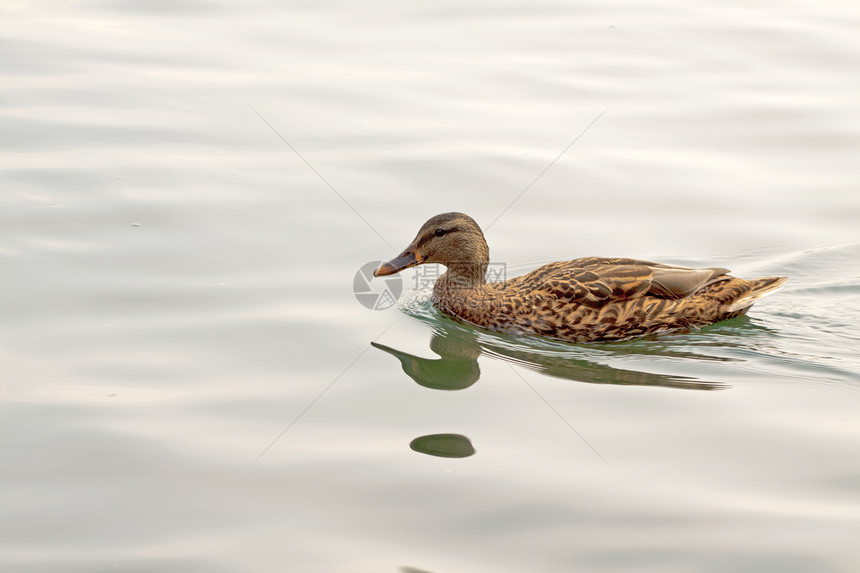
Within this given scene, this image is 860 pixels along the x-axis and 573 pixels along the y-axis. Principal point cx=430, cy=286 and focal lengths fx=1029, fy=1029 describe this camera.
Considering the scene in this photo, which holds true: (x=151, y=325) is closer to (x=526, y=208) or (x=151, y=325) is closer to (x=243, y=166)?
(x=243, y=166)

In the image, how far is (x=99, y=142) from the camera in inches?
404

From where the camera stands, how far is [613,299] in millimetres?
7578

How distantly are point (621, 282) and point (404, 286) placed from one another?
189 cm

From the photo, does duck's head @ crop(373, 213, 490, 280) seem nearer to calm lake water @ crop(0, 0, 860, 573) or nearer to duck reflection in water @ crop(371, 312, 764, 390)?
calm lake water @ crop(0, 0, 860, 573)

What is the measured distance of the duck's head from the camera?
795 centimetres

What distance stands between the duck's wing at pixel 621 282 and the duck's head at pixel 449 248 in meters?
0.74

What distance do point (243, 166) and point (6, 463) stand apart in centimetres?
505

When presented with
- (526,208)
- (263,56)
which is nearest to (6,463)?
(526,208)

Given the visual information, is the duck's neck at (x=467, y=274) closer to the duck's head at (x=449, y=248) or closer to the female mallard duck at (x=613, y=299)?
the duck's head at (x=449, y=248)

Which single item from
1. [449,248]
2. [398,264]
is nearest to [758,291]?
[449,248]

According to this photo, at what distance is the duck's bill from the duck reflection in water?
514 millimetres

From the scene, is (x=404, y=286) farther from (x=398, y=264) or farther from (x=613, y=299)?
(x=613, y=299)

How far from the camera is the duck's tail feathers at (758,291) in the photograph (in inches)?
300

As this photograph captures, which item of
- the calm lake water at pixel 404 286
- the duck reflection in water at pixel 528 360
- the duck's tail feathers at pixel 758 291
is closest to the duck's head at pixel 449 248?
the calm lake water at pixel 404 286
